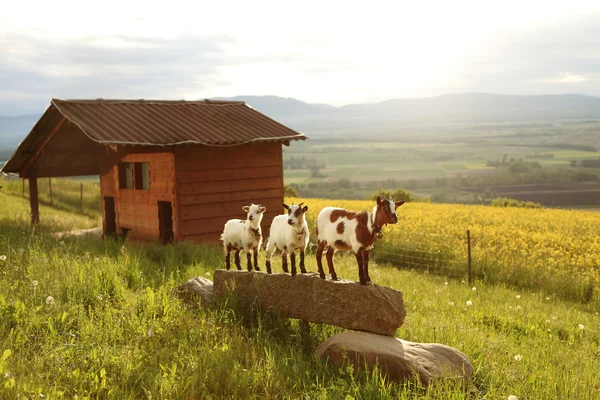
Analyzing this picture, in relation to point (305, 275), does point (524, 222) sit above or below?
below

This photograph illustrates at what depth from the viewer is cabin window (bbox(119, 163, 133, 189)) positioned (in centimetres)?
2008

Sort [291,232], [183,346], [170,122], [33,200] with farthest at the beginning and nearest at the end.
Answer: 1. [33,200]
2. [170,122]
3. [291,232]
4. [183,346]

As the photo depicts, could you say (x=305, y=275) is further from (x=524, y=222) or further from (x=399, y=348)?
(x=524, y=222)

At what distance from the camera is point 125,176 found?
799 inches

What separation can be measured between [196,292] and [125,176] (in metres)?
12.9

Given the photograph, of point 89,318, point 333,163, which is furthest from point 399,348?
point 333,163

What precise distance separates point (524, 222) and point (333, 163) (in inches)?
5695

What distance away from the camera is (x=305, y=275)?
763cm

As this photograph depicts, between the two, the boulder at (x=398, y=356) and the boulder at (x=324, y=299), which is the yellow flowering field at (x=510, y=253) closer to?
the boulder at (x=398, y=356)

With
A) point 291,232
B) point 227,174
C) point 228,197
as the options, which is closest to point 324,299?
point 291,232

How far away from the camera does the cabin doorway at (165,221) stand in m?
18.0

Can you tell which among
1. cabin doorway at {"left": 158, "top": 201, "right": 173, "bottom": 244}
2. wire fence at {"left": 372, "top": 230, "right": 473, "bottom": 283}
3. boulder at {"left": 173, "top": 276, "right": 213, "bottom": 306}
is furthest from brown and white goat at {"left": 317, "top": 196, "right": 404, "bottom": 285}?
cabin doorway at {"left": 158, "top": 201, "right": 173, "bottom": 244}

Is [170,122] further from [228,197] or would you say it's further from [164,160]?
[228,197]

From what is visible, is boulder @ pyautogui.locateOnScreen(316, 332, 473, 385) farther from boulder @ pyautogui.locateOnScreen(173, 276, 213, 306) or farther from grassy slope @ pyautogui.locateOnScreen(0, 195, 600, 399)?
boulder @ pyautogui.locateOnScreen(173, 276, 213, 306)
